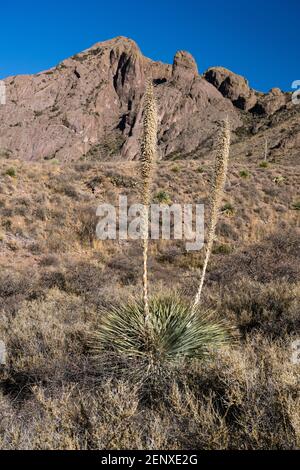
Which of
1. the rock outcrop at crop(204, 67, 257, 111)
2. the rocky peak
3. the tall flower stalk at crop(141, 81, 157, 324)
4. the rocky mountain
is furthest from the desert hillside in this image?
the rocky peak

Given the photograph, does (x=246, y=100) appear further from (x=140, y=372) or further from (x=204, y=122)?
(x=140, y=372)

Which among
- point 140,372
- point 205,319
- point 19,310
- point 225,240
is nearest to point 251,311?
point 205,319

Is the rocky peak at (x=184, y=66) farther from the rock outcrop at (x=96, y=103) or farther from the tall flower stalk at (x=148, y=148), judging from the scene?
the tall flower stalk at (x=148, y=148)

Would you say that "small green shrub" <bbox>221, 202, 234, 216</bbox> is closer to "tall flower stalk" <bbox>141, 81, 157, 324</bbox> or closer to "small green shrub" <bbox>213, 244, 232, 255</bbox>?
"small green shrub" <bbox>213, 244, 232, 255</bbox>

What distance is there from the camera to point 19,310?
20.0 feet

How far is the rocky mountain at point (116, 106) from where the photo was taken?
252 feet

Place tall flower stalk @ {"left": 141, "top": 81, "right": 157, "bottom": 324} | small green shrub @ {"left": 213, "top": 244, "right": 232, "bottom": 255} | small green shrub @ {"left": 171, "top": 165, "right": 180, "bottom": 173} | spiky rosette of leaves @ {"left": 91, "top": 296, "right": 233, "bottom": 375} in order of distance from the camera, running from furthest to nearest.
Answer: small green shrub @ {"left": 171, "top": 165, "right": 180, "bottom": 173} → small green shrub @ {"left": 213, "top": 244, "right": 232, "bottom": 255} → spiky rosette of leaves @ {"left": 91, "top": 296, "right": 233, "bottom": 375} → tall flower stalk @ {"left": 141, "top": 81, "right": 157, "bottom": 324}

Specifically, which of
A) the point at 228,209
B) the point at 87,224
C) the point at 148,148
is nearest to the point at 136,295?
the point at 148,148

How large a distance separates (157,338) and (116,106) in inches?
4163

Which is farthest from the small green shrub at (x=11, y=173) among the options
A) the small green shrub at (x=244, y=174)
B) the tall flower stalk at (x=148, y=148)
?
the tall flower stalk at (x=148, y=148)

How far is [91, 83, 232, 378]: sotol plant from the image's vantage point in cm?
405

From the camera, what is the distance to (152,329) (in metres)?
4.34
